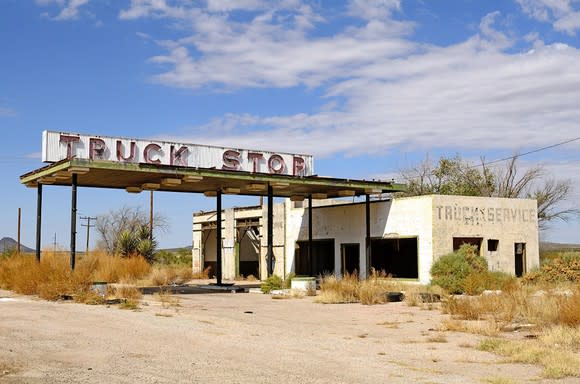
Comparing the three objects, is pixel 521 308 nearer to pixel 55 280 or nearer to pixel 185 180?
pixel 55 280

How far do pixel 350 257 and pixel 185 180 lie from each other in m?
11.4

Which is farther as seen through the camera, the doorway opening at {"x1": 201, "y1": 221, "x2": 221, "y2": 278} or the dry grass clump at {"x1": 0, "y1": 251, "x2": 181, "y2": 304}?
the doorway opening at {"x1": 201, "y1": 221, "x2": 221, "y2": 278}

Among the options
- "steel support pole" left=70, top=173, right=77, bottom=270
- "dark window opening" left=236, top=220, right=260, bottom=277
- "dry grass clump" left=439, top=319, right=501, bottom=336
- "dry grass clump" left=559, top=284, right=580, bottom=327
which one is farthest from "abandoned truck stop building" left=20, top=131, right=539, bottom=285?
"dry grass clump" left=559, top=284, right=580, bottom=327

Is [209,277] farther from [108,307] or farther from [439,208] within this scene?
[108,307]

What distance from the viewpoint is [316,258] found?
127 ft

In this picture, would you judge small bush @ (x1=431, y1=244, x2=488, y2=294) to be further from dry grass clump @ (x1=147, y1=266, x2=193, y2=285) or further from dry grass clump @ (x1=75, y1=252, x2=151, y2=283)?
dry grass clump @ (x1=75, y1=252, x2=151, y2=283)

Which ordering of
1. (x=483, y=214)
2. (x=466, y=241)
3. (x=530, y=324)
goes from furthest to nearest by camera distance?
(x=483, y=214), (x=466, y=241), (x=530, y=324)

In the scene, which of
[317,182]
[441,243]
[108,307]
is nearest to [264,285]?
[317,182]

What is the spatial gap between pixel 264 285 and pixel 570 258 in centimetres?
1281

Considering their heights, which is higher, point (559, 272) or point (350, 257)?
point (350, 257)

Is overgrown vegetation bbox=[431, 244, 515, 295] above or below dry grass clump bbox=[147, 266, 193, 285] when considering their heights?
above

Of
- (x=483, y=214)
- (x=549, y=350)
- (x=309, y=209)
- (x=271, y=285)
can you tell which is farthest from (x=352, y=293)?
(x=549, y=350)

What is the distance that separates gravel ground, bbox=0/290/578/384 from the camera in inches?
391

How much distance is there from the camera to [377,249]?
3519cm
